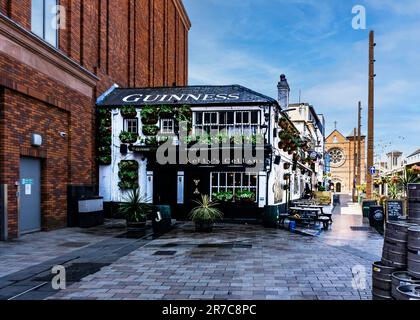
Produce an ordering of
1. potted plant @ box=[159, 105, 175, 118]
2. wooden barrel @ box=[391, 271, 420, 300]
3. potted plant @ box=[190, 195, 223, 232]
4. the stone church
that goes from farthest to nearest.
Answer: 1. the stone church
2. potted plant @ box=[159, 105, 175, 118]
3. potted plant @ box=[190, 195, 223, 232]
4. wooden barrel @ box=[391, 271, 420, 300]

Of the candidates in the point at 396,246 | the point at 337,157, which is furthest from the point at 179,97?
the point at 337,157

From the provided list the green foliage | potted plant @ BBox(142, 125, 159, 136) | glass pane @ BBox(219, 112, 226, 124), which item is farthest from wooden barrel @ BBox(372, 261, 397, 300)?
the green foliage

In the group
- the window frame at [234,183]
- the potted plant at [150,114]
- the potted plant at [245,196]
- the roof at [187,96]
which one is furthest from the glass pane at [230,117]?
the potted plant at [150,114]

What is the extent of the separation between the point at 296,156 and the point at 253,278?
1801 centimetres

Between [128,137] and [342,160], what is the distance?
68.5 m

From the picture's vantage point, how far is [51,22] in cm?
1463

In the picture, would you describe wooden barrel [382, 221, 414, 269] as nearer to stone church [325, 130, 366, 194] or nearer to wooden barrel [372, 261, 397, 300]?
wooden barrel [372, 261, 397, 300]

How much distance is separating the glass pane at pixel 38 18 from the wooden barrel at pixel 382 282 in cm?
1309

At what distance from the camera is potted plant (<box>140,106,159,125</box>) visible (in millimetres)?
18297

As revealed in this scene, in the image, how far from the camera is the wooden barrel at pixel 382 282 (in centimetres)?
502

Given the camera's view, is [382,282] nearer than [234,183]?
Yes

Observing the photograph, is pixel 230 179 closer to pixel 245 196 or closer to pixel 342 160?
pixel 245 196

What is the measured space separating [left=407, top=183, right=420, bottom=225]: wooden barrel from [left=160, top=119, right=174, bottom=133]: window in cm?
1348

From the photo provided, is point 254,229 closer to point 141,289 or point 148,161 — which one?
point 148,161
